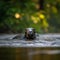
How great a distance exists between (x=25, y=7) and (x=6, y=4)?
1.15 feet

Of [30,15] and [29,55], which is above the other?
[30,15]

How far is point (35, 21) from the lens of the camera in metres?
5.35

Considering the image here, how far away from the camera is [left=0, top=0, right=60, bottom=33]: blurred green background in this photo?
5254 millimetres

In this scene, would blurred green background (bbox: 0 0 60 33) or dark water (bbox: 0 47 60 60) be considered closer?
dark water (bbox: 0 47 60 60)

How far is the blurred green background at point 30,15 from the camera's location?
525 cm

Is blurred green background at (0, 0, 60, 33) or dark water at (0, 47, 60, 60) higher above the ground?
blurred green background at (0, 0, 60, 33)

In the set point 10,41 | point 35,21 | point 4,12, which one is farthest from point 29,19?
point 10,41

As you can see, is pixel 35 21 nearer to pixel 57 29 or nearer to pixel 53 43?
pixel 57 29

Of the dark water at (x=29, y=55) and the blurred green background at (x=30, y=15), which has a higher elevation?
the blurred green background at (x=30, y=15)

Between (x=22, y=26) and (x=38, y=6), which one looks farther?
(x=38, y=6)

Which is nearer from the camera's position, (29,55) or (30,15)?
(29,55)

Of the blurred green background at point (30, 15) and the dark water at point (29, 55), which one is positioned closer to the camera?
the dark water at point (29, 55)

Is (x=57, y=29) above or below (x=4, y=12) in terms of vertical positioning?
below

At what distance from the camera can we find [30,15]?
5.42 m
